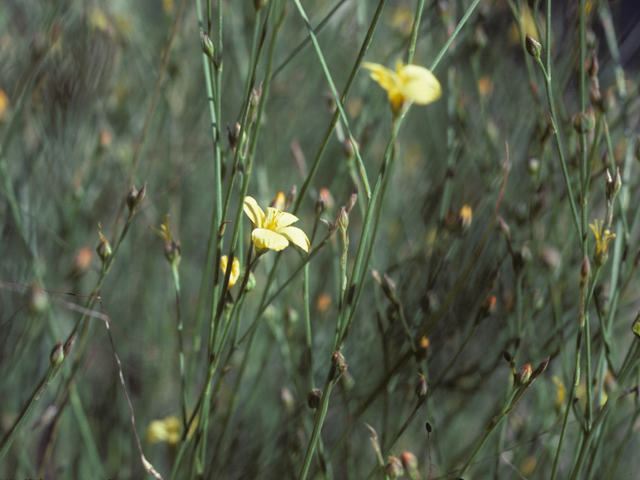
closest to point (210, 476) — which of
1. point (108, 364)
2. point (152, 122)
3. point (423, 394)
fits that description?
point (423, 394)

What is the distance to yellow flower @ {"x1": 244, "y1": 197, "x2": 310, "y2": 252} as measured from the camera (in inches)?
21.8

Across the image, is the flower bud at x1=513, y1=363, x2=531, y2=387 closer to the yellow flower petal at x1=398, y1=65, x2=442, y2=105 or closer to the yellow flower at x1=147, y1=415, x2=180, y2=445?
the yellow flower petal at x1=398, y1=65, x2=442, y2=105

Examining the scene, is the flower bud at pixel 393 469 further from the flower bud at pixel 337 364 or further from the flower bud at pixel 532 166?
the flower bud at pixel 532 166

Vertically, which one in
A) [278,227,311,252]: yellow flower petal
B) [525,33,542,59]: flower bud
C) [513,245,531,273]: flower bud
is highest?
[525,33,542,59]: flower bud

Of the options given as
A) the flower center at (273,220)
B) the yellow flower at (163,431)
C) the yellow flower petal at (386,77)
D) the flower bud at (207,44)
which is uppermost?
the yellow flower petal at (386,77)

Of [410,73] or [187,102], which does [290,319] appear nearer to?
[410,73]

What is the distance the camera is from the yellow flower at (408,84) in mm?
498

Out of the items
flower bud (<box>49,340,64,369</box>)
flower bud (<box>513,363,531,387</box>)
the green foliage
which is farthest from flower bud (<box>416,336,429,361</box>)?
flower bud (<box>49,340,64,369</box>)

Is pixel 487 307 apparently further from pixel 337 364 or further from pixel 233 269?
pixel 233 269

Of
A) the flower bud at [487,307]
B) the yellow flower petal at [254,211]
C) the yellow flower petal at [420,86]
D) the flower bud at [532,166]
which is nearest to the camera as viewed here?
the yellow flower petal at [420,86]

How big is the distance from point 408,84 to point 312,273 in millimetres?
1448

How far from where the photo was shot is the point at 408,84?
51 cm

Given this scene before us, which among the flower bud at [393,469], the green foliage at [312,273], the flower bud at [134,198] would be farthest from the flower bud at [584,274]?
the flower bud at [134,198]

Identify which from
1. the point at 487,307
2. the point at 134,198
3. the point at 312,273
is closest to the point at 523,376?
the point at 487,307
